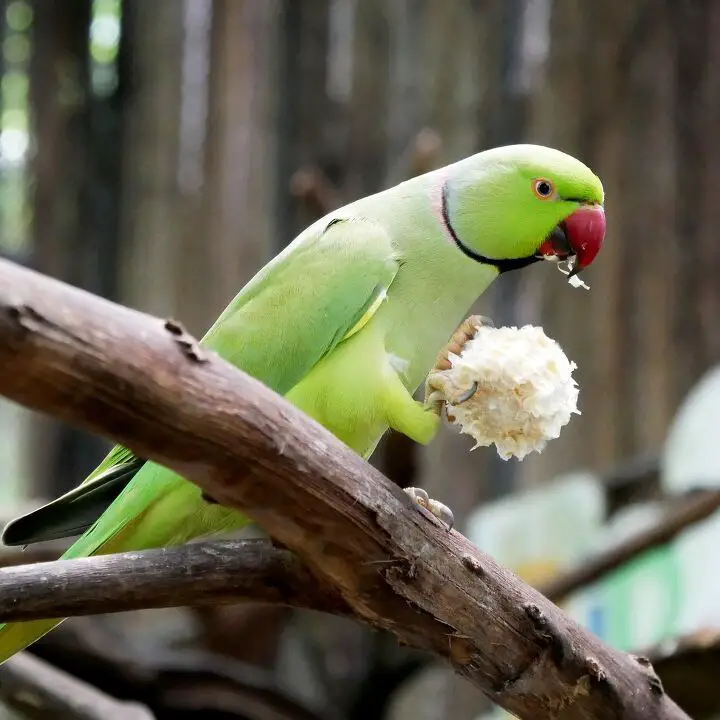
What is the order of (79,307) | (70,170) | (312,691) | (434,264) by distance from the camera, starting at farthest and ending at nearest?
(70,170)
(312,691)
(434,264)
(79,307)

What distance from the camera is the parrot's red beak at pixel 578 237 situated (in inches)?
52.4

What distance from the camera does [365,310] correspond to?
121cm

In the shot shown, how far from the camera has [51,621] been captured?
3.69ft

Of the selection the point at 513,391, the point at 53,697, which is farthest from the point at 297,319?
the point at 53,697

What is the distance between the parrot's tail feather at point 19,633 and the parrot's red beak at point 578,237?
88cm

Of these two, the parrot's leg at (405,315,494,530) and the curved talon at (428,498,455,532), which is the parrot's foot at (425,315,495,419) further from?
the curved talon at (428,498,455,532)

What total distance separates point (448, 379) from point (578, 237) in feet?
1.22

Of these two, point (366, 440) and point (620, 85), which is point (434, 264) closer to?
point (366, 440)

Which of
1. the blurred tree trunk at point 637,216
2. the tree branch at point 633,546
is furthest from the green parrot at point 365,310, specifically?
the blurred tree trunk at point 637,216

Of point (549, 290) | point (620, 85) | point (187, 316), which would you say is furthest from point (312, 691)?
point (620, 85)

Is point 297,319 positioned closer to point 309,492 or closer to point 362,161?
point 309,492

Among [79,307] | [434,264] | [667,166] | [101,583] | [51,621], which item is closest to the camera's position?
[79,307]

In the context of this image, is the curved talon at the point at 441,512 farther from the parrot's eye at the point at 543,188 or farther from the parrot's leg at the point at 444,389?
the parrot's eye at the point at 543,188

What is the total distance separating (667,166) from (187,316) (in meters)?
1.94
